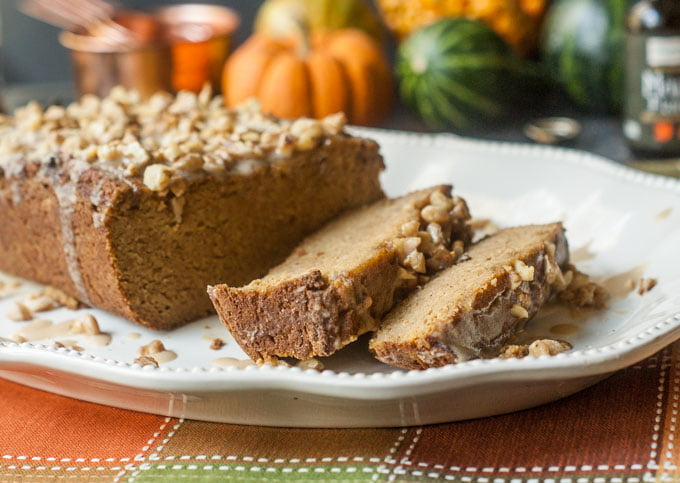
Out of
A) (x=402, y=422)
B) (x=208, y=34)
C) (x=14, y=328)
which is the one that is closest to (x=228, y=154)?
(x=14, y=328)

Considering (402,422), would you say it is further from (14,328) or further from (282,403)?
(14,328)

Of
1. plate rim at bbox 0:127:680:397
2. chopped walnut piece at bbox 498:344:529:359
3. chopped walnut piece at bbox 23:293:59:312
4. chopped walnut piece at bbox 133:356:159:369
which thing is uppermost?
plate rim at bbox 0:127:680:397

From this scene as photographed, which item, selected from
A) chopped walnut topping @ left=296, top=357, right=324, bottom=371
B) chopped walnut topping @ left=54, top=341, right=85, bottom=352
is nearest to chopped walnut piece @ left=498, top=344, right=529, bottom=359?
chopped walnut topping @ left=296, top=357, right=324, bottom=371

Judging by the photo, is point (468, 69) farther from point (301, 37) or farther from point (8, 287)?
point (8, 287)

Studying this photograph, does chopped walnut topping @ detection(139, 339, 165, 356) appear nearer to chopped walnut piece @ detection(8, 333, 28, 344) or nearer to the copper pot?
chopped walnut piece @ detection(8, 333, 28, 344)

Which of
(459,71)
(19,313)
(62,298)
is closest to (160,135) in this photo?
(62,298)
